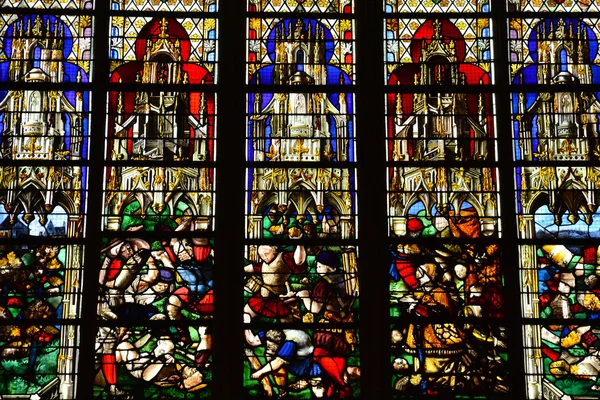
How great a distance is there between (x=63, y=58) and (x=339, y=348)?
387 centimetres

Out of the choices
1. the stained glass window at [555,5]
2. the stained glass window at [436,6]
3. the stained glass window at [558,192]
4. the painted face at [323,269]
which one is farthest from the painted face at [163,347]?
the stained glass window at [555,5]

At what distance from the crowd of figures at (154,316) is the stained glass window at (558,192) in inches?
117

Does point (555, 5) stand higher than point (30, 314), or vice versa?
point (555, 5)

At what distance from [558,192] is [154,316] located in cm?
394

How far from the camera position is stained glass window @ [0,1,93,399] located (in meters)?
10.4

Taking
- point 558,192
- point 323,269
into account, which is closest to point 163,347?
point 323,269

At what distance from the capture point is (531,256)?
1077 centimetres

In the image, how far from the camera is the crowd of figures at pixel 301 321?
407 inches

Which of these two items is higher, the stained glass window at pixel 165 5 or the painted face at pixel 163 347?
the stained glass window at pixel 165 5

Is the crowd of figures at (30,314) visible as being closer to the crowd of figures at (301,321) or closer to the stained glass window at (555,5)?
the crowd of figures at (301,321)

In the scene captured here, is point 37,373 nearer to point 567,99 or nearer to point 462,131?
point 462,131

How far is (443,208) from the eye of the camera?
35.8ft

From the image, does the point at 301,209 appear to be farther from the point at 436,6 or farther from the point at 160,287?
the point at 436,6

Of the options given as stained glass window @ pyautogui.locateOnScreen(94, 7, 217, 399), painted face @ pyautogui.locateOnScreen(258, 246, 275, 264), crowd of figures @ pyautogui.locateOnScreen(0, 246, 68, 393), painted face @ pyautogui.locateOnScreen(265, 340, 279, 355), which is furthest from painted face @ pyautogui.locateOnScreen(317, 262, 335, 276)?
crowd of figures @ pyautogui.locateOnScreen(0, 246, 68, 393)
